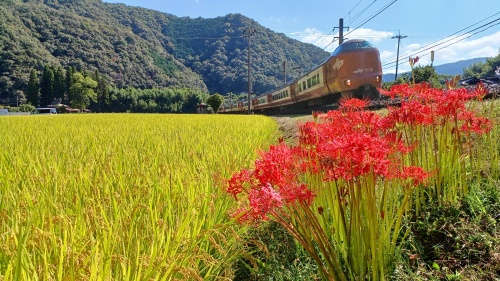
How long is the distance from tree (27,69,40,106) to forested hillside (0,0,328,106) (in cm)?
1080

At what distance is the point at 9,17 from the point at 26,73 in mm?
20961

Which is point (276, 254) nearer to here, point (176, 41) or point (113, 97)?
A: point (113, 97)

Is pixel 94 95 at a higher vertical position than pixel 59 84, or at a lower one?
lower

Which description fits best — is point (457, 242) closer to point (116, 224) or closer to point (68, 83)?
point (116, 224)

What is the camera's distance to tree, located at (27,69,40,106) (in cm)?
6319

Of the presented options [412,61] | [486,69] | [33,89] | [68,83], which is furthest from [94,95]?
[486,69]

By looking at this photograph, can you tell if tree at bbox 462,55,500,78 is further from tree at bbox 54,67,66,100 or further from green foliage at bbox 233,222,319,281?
tree at bbox 54,67,66,100

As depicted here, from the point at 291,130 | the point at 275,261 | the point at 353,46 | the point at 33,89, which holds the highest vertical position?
the point at 33,89

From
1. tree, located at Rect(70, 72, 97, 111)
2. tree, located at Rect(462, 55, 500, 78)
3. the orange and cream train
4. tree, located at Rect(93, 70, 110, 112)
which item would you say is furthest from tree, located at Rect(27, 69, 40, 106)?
tree, located at Rect(462, 55, 500, 78)

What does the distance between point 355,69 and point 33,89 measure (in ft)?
223

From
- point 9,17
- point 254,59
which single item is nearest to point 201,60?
point 254,59

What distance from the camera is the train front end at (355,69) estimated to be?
12.1 meters

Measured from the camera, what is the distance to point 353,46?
1230 cm

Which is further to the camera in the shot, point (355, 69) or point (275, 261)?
point (355, 69)
